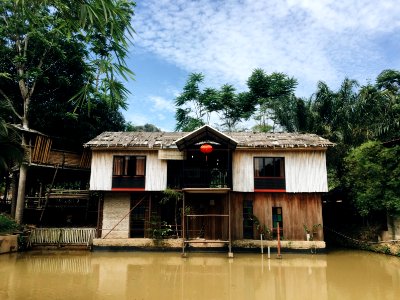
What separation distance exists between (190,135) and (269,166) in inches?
199

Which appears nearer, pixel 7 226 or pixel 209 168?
pixel 7 226

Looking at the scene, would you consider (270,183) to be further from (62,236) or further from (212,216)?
(62,236)

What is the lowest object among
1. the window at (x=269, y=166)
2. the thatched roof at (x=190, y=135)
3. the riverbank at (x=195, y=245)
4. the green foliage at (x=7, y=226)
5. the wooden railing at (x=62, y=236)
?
the riverbank at (x=195, y=245)

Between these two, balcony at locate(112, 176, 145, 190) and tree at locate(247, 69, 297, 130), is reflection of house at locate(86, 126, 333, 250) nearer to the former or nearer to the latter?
balcony at locate(112, 176, 145, 190)

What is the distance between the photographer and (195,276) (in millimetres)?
12352

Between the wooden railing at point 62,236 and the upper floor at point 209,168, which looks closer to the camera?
A: the wooden railing at point 62,236

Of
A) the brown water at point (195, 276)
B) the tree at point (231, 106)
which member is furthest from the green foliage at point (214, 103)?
the brown water at point (195, 276)

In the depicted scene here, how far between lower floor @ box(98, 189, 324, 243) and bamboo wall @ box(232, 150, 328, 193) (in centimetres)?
51

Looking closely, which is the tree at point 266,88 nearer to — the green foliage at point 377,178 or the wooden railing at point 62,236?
the green foliage at point 377,178

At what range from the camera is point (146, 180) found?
18469 mm

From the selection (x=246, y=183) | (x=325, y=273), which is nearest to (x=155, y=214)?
(x=246, y=183)

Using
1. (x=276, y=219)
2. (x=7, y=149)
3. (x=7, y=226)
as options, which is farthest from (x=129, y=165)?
(x=7, y=149)

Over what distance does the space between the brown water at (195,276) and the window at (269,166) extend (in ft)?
14.6

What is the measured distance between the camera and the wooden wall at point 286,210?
18109 mm
